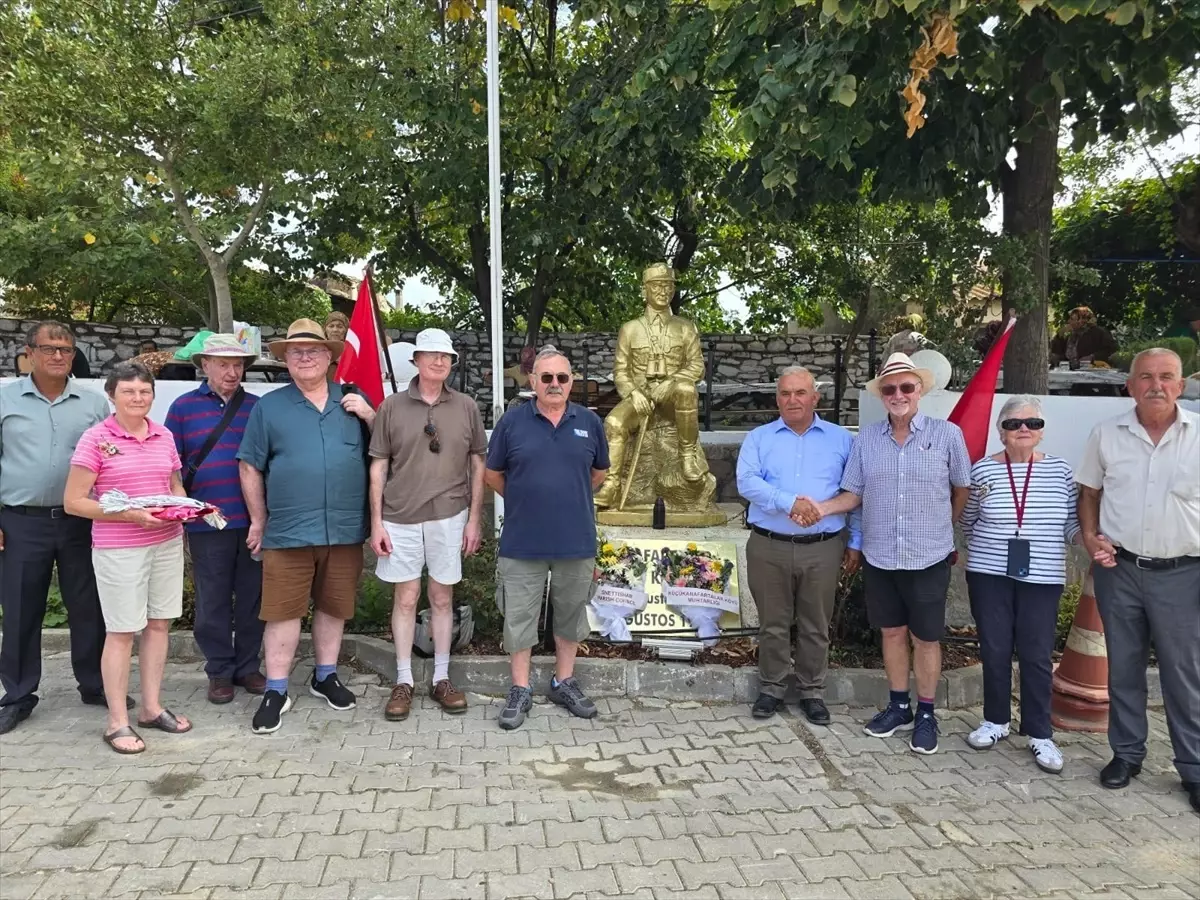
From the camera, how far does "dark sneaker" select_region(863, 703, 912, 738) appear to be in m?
3.85

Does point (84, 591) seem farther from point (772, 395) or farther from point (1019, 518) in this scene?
point (772, 395)

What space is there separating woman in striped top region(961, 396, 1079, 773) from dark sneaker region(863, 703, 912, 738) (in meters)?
0.33

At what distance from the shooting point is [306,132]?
857 centimetres

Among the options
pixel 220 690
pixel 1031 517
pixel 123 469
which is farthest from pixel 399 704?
pixel 1031 517

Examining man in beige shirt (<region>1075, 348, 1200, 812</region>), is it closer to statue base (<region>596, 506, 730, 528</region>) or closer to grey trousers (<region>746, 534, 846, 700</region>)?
grey trousers (<region>746, 534, 846, 700</region>)

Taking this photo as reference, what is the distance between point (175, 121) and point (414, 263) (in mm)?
5096

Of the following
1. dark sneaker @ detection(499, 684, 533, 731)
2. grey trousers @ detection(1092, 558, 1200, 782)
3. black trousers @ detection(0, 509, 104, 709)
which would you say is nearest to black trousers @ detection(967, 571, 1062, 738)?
grey trousers @ detection(1092, 558, 1200, 782)

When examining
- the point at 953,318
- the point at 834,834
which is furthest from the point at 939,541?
the point at 953,318

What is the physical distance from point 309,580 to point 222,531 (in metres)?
0.55

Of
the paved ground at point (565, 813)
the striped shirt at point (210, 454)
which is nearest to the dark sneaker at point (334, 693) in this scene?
the paved ground at point (565, 813)

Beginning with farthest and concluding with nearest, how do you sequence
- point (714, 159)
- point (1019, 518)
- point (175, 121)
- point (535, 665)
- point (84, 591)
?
point (714, 159) → point (175, 121) → point (535, 665) → point (84, 591) → point (1019, 518)

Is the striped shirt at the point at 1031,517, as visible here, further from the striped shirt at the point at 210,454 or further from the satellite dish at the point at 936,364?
the striped shirt at the point at 210,454

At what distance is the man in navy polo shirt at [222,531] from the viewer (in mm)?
3949

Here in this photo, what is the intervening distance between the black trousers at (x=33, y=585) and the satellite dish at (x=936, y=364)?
543 centimetres
